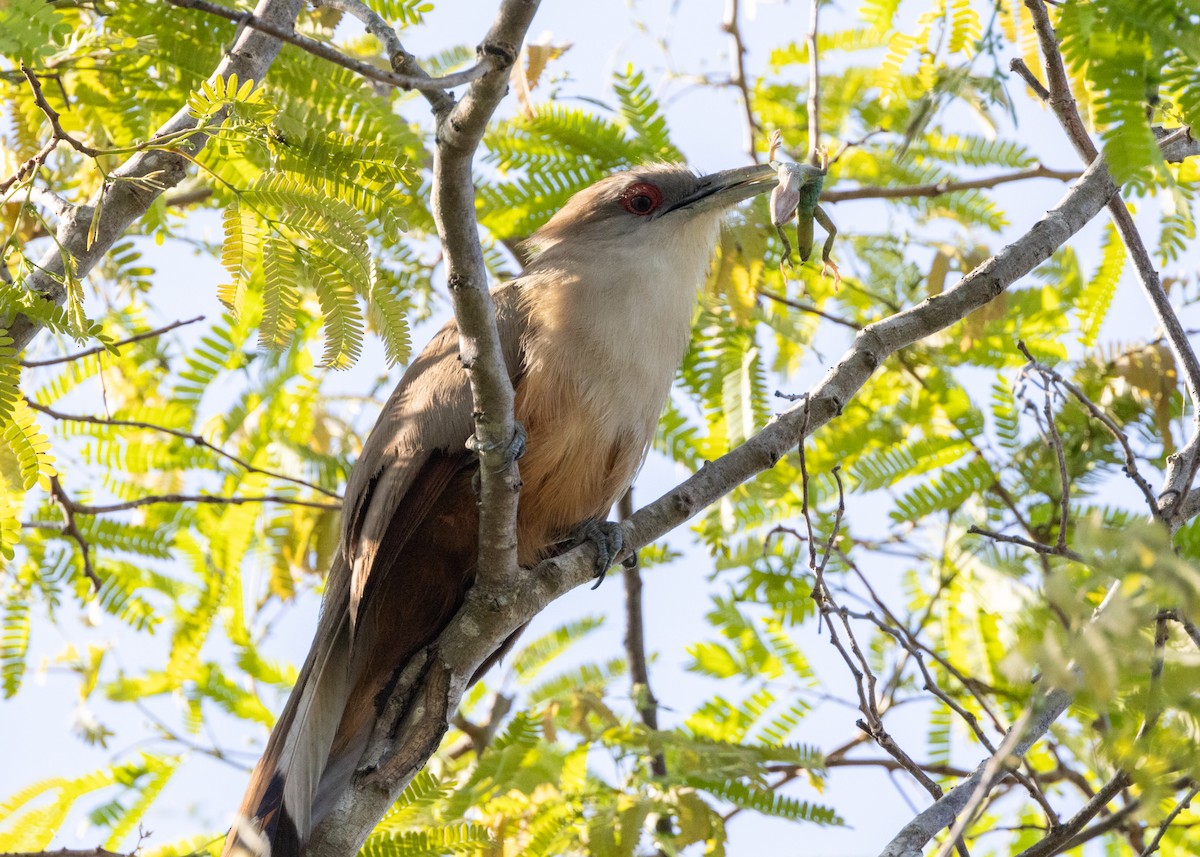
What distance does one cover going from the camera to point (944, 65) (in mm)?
4762

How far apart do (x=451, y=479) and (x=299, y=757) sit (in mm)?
A: 976

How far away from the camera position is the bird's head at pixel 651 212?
14.9 ft

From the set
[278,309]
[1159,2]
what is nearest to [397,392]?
[278,309]

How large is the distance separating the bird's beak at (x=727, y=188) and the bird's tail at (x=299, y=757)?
1.94 m

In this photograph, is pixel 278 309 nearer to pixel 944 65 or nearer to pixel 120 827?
pixel 120 827

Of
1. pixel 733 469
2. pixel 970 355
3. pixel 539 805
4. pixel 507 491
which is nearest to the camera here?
pixel 507 491

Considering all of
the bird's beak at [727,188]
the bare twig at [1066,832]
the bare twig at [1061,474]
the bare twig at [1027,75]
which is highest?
the bird's beak at [727,188]

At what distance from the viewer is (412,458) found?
3.80 metres

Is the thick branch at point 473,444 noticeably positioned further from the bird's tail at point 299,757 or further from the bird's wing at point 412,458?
the bird's wing at point 412,458

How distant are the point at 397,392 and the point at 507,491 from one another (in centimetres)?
126

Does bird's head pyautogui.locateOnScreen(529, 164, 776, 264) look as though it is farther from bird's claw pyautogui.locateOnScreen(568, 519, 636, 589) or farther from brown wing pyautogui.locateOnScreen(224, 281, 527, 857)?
bird's claw pyautogui.locateOnScreen(568, 519, 636, 589)

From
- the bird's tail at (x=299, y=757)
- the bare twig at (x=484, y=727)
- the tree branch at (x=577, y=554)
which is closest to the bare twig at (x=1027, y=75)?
the tree branch at (x=577, y=554)

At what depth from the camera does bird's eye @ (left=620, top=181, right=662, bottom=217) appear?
466 centimetres

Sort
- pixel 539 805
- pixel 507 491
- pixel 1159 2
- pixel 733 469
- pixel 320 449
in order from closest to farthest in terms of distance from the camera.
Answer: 1. pixel 1159 2
2. pixel 507 491
3. pixel 733 469
4. pixel 539 805
5. pixel 320 449
